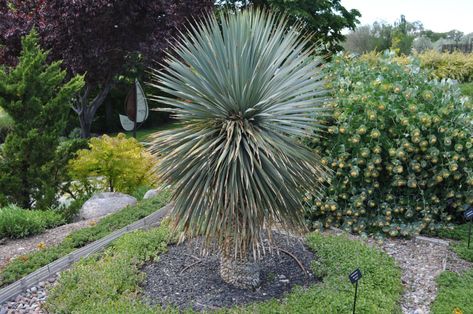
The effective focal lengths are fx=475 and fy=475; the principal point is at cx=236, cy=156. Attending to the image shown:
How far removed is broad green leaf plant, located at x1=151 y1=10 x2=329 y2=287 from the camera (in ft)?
12.0

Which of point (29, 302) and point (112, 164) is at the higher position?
point (112, 164)

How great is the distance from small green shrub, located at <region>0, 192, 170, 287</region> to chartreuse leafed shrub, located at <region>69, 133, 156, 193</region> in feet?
Answer: 3.49

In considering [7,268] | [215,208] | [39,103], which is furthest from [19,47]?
[215,208]

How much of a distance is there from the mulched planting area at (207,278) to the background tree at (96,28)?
5.99m

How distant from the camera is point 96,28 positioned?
403 inches

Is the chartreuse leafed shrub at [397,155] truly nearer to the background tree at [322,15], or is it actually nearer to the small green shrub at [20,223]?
the small green shrub at [20,223]

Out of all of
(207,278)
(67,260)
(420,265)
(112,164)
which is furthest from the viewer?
(112,164)

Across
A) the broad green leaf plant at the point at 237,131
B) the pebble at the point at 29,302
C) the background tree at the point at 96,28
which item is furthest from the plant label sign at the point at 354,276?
the background tree at the point at 96,28

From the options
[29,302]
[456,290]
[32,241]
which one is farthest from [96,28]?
[456,290]

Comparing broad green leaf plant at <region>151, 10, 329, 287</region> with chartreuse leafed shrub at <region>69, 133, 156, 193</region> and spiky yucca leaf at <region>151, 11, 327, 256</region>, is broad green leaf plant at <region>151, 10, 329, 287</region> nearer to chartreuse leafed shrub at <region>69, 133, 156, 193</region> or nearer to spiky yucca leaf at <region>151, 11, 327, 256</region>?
spiky yucca leaf at <region>151, 11, 327, 256</region>

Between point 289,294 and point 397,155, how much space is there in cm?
211

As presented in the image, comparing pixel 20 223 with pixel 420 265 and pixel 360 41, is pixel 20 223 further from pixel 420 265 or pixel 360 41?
pixel 360 41

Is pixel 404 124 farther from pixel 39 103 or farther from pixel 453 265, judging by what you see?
pixel 39 103

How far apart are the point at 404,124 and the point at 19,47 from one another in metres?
8.87
